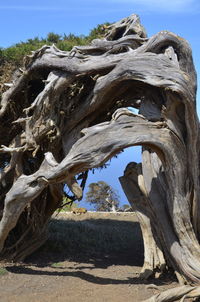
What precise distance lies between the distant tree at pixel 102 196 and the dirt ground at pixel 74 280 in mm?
12252

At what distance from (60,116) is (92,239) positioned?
4.13 metres

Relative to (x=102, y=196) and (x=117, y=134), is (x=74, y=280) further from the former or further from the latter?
(x=102, y=196)

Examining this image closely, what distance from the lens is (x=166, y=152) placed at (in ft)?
21.0

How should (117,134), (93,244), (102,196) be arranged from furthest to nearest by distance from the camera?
(102,196)
(93,244)
(117,134)

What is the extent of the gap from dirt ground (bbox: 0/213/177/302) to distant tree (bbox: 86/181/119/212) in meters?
12.3

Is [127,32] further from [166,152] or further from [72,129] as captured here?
[166,152]

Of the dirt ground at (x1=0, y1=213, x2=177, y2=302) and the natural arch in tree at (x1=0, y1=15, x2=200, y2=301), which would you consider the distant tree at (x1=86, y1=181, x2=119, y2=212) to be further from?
the natural arch in tree at (x1=0, y1=15, x2=200, y2=301)

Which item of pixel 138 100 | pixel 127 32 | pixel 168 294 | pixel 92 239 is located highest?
pixel 127 32

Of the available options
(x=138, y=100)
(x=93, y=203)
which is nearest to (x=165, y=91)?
(x=138, y=100)

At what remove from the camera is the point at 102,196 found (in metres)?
21.8

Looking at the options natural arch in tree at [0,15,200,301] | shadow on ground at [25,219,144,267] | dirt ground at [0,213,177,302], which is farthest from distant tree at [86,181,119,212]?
natural arch in tree at [0,15,200,301]

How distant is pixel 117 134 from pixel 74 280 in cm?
245

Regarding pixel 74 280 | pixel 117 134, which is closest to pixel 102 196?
pixel 74 280

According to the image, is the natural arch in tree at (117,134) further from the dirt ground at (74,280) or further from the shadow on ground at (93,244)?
the shadow on ground at (93,244)
